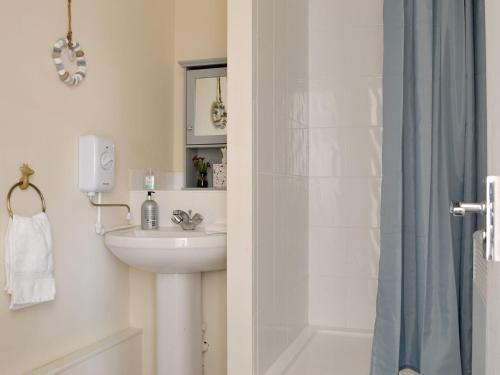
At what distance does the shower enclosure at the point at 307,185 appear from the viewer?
1596 mm

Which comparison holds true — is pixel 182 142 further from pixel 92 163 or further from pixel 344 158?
pixel 344 158

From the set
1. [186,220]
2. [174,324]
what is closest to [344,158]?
[186,220]

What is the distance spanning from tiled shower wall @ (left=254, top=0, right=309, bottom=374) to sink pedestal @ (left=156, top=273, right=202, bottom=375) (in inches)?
16.0

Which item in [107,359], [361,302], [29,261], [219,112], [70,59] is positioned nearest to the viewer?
[29,261]

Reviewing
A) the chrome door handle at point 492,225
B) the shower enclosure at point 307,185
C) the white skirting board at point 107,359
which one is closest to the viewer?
the chrome door handle at point 492,225

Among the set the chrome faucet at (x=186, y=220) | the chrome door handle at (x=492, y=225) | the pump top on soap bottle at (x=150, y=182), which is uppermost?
the pump top on soap bottle at (x=150, y=182)

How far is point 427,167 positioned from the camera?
5.36ft

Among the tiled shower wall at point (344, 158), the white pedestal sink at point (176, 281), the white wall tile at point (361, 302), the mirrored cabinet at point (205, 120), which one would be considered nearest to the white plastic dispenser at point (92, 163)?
the white pedestal sink at point (176, 281)

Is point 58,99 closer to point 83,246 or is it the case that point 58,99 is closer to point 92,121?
point 92,121

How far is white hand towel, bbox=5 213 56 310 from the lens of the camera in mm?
1492

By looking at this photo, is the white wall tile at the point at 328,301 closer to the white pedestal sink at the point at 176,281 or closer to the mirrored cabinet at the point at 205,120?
the white pedestal sink at the point at 176,281

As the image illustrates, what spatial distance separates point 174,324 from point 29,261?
696 mm

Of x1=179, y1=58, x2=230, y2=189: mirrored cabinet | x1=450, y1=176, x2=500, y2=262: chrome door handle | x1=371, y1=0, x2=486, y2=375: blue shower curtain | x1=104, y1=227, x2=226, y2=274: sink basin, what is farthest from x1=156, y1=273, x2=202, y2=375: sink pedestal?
x1=450, y1=176, x2=500, y2=262: chrome door handle

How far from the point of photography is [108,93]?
207cm
